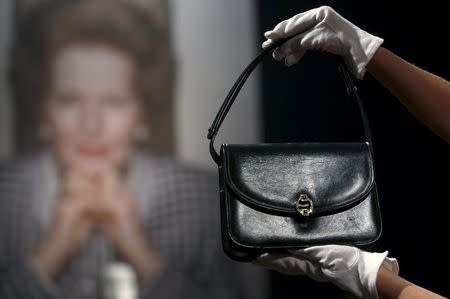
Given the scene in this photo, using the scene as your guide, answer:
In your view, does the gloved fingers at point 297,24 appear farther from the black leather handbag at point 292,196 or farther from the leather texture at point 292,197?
the leather texture at point 292,197

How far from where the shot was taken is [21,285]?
2113mm

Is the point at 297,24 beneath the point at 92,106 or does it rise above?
above

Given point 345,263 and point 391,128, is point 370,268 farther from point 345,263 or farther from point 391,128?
point 391,128

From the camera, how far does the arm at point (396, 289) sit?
72cm

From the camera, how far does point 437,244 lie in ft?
7.18

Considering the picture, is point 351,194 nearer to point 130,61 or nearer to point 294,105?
point 294,105

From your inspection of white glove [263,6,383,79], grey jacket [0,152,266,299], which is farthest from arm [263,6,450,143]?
grey jacket [0,152,266,299]

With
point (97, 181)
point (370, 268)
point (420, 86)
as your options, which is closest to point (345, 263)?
point (370, 268)

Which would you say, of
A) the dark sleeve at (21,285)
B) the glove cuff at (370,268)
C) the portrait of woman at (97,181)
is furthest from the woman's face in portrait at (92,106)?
the glove cuff at (370,268)

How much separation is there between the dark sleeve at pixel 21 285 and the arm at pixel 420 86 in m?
1.54

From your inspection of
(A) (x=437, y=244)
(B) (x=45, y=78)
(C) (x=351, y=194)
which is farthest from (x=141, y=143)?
(C) (x=351, y=194)

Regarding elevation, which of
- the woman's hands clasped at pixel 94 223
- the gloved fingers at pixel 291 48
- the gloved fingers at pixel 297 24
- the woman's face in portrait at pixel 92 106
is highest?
the gloved fingers at pixel 297 24

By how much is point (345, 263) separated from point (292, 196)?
0.30 ft

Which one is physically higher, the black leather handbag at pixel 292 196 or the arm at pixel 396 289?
the black leather handbag at pixel 292 196
